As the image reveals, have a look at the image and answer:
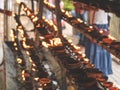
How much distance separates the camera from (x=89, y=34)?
2.67m

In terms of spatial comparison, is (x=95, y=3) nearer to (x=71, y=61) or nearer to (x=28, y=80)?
(x=71, y=61)

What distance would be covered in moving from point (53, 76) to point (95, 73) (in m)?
0.52

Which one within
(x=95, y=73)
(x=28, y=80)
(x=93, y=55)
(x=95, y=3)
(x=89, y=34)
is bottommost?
(x=93, y=55)

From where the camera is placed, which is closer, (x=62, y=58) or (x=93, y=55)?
(x=62, y=58)

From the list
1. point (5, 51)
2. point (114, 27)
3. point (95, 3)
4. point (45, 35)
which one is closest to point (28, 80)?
point (45, 35)

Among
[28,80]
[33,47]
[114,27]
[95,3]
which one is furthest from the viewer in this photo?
[114,27]

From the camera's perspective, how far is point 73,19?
10.5 feet

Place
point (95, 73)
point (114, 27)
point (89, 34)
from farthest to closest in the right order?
point (114, 27), point (89, 34), point (95, 73)

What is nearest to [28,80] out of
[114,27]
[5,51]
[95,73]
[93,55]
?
[95,73]

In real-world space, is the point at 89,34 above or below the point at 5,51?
above

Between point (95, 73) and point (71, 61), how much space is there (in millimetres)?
210

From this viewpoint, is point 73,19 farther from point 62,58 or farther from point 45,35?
point 62,58

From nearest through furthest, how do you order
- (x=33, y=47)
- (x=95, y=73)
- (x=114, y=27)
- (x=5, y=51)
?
(x=95, y=73) → (x=33, y=47) → (x=5, y=51) → (x=114, y=27)

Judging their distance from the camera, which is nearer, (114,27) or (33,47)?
(33,47)
